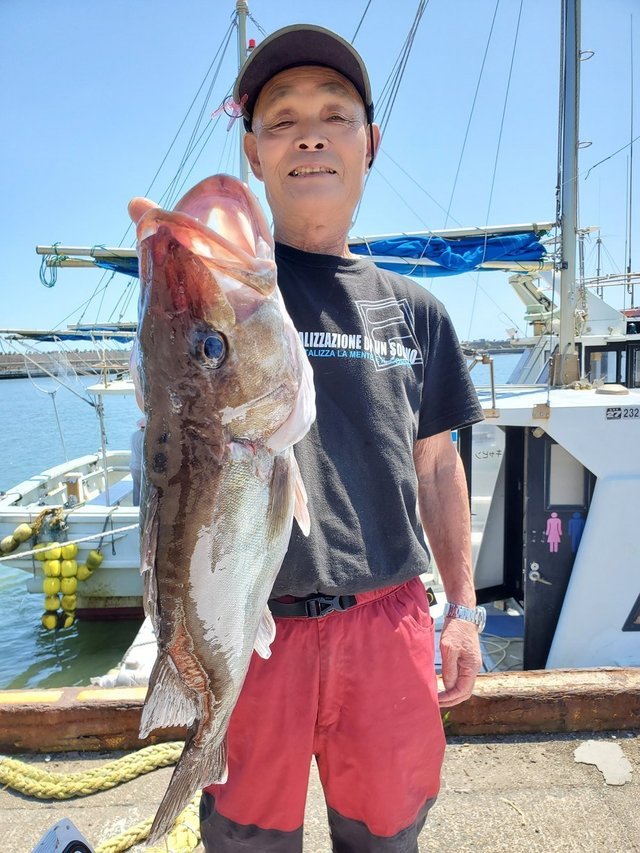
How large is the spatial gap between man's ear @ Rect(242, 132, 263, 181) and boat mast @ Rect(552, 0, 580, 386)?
4.93 meters

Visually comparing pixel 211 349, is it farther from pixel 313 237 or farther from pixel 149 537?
pixel 313 237

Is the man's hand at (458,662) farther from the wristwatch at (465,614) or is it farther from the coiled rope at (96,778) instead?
the coiled rope at (96,778)

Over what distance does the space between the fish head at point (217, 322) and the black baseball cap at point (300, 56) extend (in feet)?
2.21

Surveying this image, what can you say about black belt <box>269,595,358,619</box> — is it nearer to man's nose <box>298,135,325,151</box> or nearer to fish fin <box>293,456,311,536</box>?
fish fin <box>293,456,311,536</box>

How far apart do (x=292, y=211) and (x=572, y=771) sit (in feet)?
10.6

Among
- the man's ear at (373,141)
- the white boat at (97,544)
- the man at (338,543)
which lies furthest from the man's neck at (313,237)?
the white boat at (97,544)

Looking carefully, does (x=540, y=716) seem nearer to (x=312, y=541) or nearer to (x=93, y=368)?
(x=312, y=541)

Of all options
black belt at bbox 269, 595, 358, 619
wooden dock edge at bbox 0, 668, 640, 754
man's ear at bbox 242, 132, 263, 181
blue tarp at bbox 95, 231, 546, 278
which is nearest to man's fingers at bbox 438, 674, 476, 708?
black belt at bbox 269, 595, 358, 619

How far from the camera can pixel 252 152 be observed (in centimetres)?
193

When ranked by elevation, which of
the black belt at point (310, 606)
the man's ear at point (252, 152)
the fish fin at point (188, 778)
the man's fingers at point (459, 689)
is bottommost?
the man's fingers at point (459, 689)

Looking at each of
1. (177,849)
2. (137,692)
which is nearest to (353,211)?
(177,849)

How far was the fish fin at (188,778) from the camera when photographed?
1479 millimetres

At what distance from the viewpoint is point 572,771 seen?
3.21 m

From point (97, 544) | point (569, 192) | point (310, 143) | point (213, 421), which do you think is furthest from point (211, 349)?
point (97, 544)
